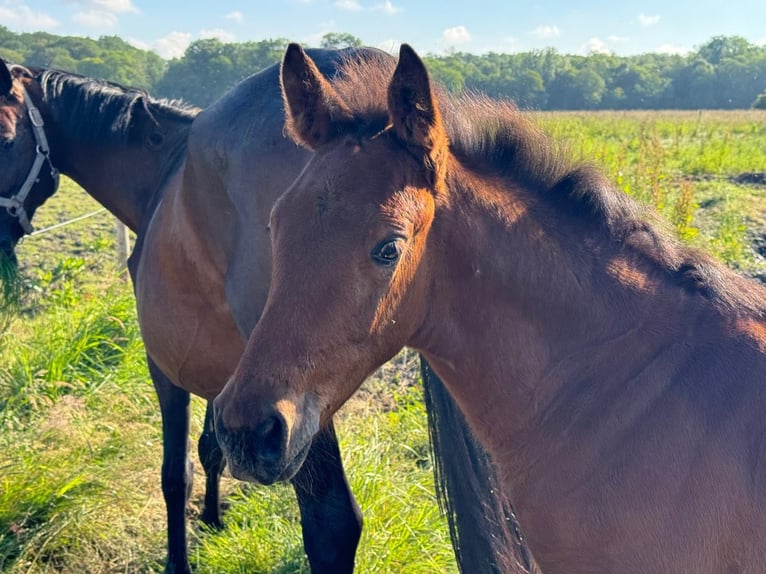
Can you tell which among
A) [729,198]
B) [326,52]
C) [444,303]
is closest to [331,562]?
[444,303]

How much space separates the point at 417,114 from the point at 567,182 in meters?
0.53

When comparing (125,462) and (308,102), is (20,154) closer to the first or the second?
(125,462)

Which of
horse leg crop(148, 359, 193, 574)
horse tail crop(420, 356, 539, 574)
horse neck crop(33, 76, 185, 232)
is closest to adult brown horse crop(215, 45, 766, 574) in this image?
horse tail crop(420, 356, 539, 574)

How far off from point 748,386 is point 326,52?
6.42 ft

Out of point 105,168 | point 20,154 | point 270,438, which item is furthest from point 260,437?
point 20,154

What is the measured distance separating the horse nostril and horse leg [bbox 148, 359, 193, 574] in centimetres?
206

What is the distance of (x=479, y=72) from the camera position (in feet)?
31.6

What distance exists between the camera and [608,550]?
1.79m

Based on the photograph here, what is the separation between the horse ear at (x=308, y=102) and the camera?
1930 mm

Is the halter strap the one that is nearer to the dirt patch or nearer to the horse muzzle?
the horse muzzle

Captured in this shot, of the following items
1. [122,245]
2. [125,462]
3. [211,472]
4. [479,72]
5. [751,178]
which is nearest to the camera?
[211,472]

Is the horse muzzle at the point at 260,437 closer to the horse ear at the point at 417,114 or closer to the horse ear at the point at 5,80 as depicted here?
the horse ear at the point at 417,114

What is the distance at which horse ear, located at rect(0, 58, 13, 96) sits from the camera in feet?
11.7

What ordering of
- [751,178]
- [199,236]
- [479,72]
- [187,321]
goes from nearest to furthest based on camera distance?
[199,236]
[187,321]
[479,72]
[751,178]
